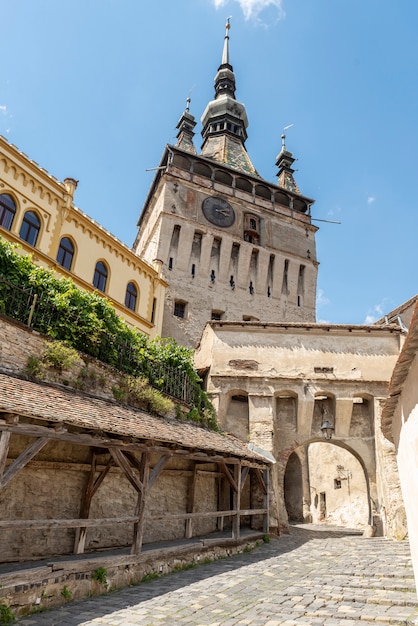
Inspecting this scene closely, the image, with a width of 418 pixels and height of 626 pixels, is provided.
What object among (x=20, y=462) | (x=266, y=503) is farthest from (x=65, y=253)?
(x=20, y=462)

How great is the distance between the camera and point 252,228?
31.6m

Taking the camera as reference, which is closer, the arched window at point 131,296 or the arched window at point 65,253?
the arched window at point 65,253

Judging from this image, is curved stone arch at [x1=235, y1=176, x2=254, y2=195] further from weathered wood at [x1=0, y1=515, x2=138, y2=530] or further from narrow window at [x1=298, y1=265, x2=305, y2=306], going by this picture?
weathered wood at [x1=0, y1=515, x2=138, y2=530]

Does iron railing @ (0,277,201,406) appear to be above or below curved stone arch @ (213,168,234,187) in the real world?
below

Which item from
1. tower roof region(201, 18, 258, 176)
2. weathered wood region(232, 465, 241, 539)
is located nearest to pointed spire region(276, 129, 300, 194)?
tower roof region(201, 18, 258, 176)

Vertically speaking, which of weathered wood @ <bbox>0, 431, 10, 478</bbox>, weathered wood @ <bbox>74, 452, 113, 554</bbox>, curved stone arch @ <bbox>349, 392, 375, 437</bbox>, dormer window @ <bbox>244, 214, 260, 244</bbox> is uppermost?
dormer window @ <bbox>244, 214, 260, 244</bbox>

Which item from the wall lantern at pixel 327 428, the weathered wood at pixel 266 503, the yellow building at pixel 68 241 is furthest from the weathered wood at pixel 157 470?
the yellow building at pixel 68 241

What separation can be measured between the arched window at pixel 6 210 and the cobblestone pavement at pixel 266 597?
1227 centimetres

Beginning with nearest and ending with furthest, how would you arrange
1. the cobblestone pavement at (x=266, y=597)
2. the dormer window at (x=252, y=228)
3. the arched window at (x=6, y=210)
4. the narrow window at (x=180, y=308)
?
the cobblestone pavement at (x=266, y=597), the arched window at (x=6, y=210), the narrow window at (x=180, y=308), the dormer window at (x=252, y=228)

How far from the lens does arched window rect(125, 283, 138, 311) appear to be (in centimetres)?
1965

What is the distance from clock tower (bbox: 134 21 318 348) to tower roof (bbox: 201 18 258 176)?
1.50 m

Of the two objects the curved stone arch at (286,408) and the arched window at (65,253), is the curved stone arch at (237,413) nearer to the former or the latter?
the curved stone arch at (286,408)

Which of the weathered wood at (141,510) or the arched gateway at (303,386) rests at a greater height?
the arched gateway at (303,386)

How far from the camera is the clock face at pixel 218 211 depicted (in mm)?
29878
